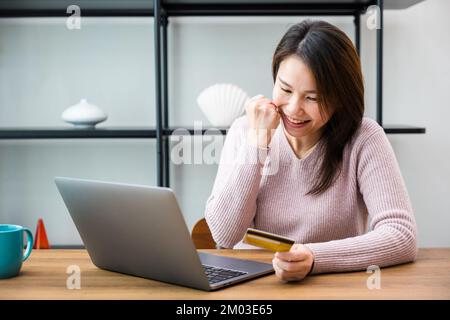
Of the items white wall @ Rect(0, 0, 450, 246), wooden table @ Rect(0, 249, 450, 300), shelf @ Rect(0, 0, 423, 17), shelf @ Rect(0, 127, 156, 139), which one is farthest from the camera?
white wall @ Rect(0, 0, 450, 246)

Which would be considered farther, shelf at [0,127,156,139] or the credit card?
shelf at [0,127,156,139]

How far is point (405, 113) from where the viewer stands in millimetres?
2787

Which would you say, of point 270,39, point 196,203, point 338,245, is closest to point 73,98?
point 196,203

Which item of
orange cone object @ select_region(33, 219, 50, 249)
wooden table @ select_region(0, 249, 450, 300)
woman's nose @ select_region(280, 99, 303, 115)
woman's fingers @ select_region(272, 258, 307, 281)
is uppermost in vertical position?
woman's nose @ select_region(280, 99, 303, 115)

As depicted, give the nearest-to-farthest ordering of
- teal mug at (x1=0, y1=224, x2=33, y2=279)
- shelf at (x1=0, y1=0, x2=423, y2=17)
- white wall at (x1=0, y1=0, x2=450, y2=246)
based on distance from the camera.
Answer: teal mug at (x1=0, y1=224, x2=33, y2=279)
shelf at (x1=0, y1=0, x2=423, y2=17)
white wall at (x1=0, y1=0, x2=450, y2=246)

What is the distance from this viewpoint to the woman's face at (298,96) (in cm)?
147

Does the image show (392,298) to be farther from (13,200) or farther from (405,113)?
(13,200)

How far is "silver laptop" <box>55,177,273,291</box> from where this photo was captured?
41.1 inches

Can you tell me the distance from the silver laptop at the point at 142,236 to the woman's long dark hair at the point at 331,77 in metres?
0.42

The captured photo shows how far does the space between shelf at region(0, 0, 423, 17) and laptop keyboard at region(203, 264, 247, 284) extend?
61.4 inches

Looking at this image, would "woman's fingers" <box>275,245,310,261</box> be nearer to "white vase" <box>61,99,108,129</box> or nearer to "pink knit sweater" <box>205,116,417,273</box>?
"pink knit sweater" <box>205,116,417,273</box>

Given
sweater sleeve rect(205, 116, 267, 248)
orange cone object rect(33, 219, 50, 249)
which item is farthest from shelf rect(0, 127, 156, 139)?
sweater sleeve rect(205, 116, 267, 248)

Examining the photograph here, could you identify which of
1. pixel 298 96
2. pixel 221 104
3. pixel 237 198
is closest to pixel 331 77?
pixel 298 96

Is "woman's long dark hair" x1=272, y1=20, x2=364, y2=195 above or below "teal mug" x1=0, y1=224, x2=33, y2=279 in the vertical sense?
above
